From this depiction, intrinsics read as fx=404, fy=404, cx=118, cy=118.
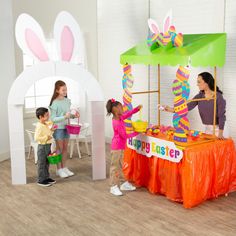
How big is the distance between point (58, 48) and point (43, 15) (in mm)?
2122

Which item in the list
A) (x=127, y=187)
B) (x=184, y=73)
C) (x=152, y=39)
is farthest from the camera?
(x=127, y=187)

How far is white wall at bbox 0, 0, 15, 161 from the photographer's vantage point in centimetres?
636

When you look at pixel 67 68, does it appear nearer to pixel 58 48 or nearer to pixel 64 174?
pixel 58 48

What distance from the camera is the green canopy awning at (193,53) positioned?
4.34 metres

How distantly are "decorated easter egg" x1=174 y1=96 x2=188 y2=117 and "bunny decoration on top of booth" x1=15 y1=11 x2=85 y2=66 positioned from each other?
5.22 ft

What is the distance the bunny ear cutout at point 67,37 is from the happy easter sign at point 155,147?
135cm

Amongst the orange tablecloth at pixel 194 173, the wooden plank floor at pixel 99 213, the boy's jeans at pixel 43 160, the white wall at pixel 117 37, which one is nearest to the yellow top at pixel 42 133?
the boy's jeans at pixel 43 160

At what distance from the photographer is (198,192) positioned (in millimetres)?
4578

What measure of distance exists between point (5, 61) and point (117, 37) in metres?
2.03

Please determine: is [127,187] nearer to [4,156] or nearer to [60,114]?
[60,114]

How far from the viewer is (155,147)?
16.0ft

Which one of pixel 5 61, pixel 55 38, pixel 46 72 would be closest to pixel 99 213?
pixel 46 72

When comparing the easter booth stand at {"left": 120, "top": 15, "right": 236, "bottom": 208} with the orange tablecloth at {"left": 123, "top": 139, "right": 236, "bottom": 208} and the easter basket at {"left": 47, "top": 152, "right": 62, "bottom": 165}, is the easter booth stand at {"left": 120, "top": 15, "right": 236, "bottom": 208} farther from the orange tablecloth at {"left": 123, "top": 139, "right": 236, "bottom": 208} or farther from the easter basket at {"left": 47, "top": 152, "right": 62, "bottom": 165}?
the easter basket at {"left": 47, "top": 152, "right": 62, "bottom": 165}

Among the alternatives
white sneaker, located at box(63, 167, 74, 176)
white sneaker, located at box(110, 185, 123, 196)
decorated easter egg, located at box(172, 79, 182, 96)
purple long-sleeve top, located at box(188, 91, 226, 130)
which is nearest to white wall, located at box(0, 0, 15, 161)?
white sneaker, located at box(63, 167, 74, 176)
